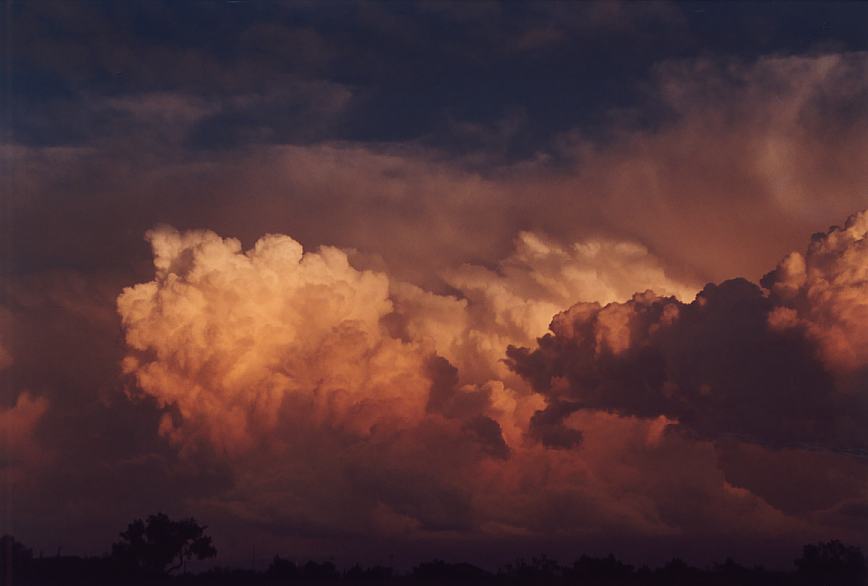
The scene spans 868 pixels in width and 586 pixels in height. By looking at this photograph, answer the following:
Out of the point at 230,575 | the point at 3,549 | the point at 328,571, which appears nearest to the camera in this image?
the point at 3,549

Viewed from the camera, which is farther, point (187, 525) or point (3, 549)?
point (187, 525)

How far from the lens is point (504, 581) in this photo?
87.8 meters

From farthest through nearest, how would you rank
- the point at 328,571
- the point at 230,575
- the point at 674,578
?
the point at 328,571
the point at 230,575
the point at 674,578

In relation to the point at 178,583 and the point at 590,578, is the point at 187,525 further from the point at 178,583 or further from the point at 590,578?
the point at 590,578

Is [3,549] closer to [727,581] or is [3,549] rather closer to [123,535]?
[123,535]

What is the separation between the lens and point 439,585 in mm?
84938

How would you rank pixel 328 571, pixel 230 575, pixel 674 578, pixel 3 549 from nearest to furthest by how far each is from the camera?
1. pixel 3 549
2. pixel 674 578
3. pixel 230 575
4. pixel 328 571

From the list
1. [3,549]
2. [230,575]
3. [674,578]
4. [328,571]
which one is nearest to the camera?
[3,549]

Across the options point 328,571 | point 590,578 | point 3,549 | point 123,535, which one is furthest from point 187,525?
point 590,578

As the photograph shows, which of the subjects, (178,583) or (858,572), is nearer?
(858,572)

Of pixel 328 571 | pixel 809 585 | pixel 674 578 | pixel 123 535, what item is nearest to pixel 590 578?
pixel 674 578

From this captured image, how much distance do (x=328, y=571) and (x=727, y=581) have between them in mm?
32909

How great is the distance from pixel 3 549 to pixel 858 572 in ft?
187

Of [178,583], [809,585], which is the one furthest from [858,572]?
[178,583]
